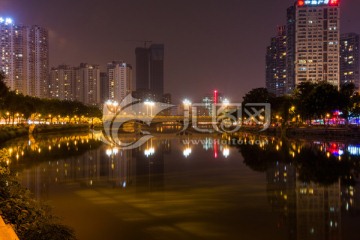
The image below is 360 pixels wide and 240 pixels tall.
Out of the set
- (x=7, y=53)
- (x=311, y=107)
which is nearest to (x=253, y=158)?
(x=311, y=107)

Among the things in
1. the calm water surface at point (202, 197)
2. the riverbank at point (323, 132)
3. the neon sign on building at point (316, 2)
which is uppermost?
the neon sign on building at point (316, 2)

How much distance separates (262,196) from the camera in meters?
16.1

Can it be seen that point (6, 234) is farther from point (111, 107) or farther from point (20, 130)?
point (111, 107)

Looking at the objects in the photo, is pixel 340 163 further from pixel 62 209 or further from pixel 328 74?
pixel 328 74

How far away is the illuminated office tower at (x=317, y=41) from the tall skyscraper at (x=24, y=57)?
9801cm

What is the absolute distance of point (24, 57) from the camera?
161125 mm

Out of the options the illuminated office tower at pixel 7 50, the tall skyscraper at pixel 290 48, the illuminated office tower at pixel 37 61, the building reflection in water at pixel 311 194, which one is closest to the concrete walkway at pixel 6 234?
the building reflection in water at pixel 311 194

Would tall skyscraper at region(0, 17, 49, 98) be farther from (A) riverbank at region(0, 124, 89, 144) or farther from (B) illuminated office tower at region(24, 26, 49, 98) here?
(A) riverbank at region(0, 124, 89, 144)

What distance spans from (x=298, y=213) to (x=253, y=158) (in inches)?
683

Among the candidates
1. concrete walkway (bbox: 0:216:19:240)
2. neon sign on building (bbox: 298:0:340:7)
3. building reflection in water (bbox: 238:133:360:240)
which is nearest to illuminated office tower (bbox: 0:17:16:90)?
neon sign on building (bbox: 298:0:340:7)

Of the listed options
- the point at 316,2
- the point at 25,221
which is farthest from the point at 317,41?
the point at 25,221

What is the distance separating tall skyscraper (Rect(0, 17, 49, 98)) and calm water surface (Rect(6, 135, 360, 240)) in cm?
13451

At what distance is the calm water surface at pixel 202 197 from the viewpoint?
11603 mm

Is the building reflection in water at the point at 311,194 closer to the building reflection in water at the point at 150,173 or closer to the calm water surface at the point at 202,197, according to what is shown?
the calm water surface at the point at 202,197
